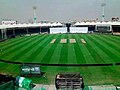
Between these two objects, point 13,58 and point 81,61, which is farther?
point 13,58

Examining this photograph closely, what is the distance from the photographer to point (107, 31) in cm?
10431

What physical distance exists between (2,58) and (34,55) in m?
6.26

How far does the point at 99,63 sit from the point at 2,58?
62.7 feet

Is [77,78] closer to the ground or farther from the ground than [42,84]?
farther from the ground

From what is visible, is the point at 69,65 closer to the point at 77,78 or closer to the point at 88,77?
the point at 88,77

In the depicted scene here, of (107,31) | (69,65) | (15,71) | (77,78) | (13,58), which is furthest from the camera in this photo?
(107,31)

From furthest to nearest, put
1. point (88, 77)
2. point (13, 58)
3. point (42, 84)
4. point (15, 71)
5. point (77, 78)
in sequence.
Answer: point (13, 58) < point (15, 71) < point (88, 77) < point (42, 84) < point (77, 78)

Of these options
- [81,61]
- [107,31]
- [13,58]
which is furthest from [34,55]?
[107,31]

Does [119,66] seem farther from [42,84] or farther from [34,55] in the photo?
[34,55]

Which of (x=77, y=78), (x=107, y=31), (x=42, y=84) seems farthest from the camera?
(x=107, y=31)

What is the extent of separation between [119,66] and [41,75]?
41.3 feet

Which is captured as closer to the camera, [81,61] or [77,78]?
[77,78]

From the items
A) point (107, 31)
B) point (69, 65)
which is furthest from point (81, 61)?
point (107, 31)

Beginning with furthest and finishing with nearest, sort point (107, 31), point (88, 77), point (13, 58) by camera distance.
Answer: point (107, 31) → point (13, 58) → point (88, 77)
